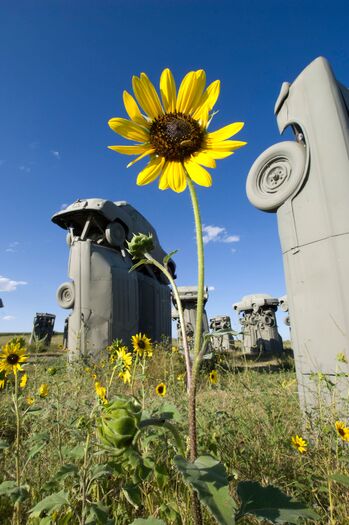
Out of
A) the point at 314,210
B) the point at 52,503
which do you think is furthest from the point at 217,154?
the point at 314,210

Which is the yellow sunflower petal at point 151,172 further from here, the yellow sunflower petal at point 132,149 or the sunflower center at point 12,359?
the sunflower center at point 12,359

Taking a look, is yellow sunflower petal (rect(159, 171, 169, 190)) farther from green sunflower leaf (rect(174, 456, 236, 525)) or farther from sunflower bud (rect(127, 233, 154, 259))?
green sunflower leaf (rect(174, 456, 236, 525))

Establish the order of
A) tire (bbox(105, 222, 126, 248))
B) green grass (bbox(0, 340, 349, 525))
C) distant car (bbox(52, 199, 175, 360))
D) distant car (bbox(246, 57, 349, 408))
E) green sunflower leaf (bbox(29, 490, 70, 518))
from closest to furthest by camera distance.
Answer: green sunflower leaf (bbox(29, 490, 70, 518)), green grass (bbox(0, 340, 349, 525)), distant car (bbox(246, 57, 349, 408)), distant car (bbox(52, 199, 175, 360)), tire (bbox(105, 222, 126, 248))

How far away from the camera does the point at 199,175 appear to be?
1109 mm

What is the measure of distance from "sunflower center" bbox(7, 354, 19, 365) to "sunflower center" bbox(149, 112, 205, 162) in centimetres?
176

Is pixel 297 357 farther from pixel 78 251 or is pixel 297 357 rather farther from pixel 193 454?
pixel 78 251

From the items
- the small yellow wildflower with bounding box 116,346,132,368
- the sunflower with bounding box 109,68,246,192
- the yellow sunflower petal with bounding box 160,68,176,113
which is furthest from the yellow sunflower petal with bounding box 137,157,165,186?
the small yellow wildflower with bounding box 116,346,132,368

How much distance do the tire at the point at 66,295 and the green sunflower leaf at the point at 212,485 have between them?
7847 millimetres

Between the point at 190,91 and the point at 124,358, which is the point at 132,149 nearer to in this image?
A: the point at 190,91

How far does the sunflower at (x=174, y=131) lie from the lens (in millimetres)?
1141

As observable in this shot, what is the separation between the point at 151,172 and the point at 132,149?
109 mm

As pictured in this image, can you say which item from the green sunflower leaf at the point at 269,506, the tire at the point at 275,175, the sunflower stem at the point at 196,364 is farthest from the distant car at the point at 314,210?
the sunflower stem at the point at 196,364

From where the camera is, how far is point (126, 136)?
3.84 ft

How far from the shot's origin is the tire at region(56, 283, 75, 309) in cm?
811
